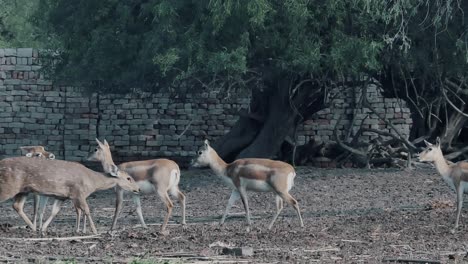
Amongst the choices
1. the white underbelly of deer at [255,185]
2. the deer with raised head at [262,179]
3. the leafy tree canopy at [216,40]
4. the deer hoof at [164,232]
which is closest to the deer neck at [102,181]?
the deer hoof at [164,232]

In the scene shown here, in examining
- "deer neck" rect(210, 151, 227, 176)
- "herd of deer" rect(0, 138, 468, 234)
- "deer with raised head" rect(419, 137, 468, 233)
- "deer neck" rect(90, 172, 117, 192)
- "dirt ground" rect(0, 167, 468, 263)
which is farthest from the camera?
"deer neck" rect(210, 151, 227, 176)

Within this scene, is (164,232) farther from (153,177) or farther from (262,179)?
(262,179)

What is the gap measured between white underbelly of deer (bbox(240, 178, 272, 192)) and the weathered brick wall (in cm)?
1091

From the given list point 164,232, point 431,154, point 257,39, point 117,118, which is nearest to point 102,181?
point 164,232

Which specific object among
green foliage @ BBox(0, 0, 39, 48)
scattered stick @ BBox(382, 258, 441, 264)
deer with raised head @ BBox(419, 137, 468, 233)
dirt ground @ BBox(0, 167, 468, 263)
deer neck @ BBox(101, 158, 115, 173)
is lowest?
dirt ground @ BBox(0, 167, 468, 263)

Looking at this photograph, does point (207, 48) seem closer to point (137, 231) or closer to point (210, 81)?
point (210, 81)

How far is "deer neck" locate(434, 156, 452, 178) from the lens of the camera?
1836 cm

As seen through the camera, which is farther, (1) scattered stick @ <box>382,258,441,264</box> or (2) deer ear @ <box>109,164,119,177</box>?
A: (2) deer ear @ <box>109,164,119,177</box>

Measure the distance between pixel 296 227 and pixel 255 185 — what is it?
1.01m

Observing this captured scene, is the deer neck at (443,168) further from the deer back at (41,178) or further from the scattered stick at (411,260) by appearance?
the deer back at (41,178)

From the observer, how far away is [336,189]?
22.6 metres

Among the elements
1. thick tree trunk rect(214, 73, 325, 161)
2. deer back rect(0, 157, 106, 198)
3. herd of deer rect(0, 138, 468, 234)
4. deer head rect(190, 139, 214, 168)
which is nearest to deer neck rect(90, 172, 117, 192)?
herd of deer rect(0, 138, 468, 234)

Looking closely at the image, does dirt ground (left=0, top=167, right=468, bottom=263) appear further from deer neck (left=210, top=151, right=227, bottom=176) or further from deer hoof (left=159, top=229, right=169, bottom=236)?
deer neck (left=210, top=151, right=227, bottom=176)

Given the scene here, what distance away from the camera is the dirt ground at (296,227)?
13.9 meters
